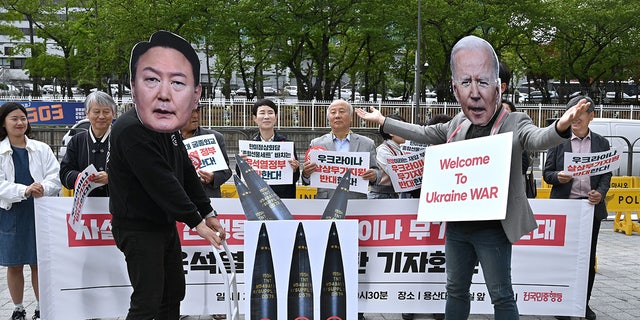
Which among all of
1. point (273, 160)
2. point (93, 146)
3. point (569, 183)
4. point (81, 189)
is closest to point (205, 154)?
point (273, 160)

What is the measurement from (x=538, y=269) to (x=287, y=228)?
2.62m

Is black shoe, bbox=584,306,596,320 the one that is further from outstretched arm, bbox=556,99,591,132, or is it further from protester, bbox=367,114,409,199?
outstretched arm, bbox=556,99,591,132

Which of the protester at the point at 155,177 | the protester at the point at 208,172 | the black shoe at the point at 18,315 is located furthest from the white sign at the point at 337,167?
the black shoe at the point at 18,315

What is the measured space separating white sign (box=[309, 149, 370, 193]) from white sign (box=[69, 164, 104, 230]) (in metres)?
1.93

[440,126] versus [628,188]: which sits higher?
[440,126]

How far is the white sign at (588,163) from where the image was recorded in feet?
18.8

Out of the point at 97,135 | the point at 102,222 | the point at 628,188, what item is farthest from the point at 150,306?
the point at 628,188

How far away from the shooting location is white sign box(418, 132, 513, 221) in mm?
3840

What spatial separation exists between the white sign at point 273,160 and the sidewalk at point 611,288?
4.84ft

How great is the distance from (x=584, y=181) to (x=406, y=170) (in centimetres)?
168

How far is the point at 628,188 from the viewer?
34.2ft

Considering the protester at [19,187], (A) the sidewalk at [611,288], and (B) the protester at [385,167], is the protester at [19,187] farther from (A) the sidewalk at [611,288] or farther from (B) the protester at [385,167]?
(B) the protester at [385,167]

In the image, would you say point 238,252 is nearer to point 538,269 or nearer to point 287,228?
point 287,228

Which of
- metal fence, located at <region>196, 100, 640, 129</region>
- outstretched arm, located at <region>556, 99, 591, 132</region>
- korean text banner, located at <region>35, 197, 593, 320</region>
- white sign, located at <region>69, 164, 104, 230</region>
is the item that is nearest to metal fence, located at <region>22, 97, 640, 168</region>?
metal fence, located at <region>196, 100, 640, 129</region>
